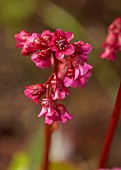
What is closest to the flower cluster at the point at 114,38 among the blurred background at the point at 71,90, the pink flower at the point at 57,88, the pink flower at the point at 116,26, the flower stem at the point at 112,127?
the pink flower at the point at 116,26

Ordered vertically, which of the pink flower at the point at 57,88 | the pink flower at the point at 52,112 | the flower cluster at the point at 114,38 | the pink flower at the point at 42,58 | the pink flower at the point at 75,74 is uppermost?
the flower cluster at the point at 114,38

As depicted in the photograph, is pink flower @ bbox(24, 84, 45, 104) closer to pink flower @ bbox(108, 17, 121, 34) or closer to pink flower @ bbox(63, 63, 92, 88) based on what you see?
pink flower @ bbox(63, 63, 92, 88)

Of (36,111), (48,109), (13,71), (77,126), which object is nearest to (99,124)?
(77,126)

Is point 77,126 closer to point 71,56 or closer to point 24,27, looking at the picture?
point 24,27

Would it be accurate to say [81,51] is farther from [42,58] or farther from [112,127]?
[112,127]

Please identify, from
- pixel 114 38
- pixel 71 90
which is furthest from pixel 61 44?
pixel 71 90

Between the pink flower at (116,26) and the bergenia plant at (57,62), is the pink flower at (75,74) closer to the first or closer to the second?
the bergenia plant at (57,62)
